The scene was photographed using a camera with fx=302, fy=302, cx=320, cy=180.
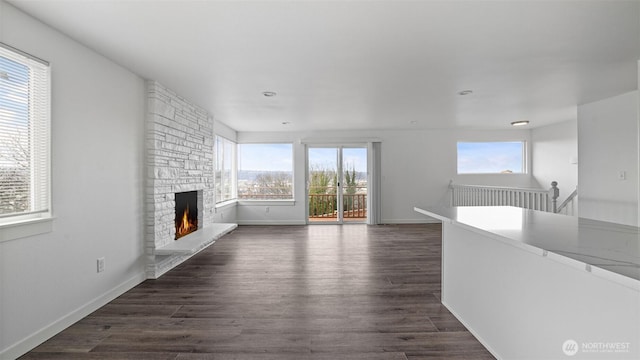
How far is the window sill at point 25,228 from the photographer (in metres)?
1.86

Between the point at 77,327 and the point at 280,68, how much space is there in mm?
2762

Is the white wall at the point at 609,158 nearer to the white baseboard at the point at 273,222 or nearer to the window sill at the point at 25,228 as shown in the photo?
the white baseboard at the point at 273,222

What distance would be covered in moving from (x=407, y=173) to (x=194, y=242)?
5085mm

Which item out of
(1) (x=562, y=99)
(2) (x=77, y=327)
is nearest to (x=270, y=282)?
(2) (x=77, y=327)

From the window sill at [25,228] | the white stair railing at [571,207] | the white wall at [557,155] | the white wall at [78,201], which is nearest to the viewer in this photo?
the window sill at [25,228]

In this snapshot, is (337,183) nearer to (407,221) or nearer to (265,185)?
(265,185)

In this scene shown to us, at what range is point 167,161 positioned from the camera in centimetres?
367

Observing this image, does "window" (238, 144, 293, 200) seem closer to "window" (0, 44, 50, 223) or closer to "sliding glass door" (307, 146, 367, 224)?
"sliding glass door" (307, 146, 367, 224)

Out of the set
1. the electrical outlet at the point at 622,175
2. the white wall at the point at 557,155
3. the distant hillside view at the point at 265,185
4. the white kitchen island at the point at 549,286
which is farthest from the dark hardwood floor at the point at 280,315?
the white wall at the point at 557,155

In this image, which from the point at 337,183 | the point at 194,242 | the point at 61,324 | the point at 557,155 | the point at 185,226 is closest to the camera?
the point at 61,324

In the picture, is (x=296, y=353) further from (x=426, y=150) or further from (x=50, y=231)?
(x=426, y=150)

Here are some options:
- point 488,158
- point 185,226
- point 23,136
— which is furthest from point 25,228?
point 488,158

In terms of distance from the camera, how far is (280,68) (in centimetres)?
298

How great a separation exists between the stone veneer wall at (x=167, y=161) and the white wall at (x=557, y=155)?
682cm
